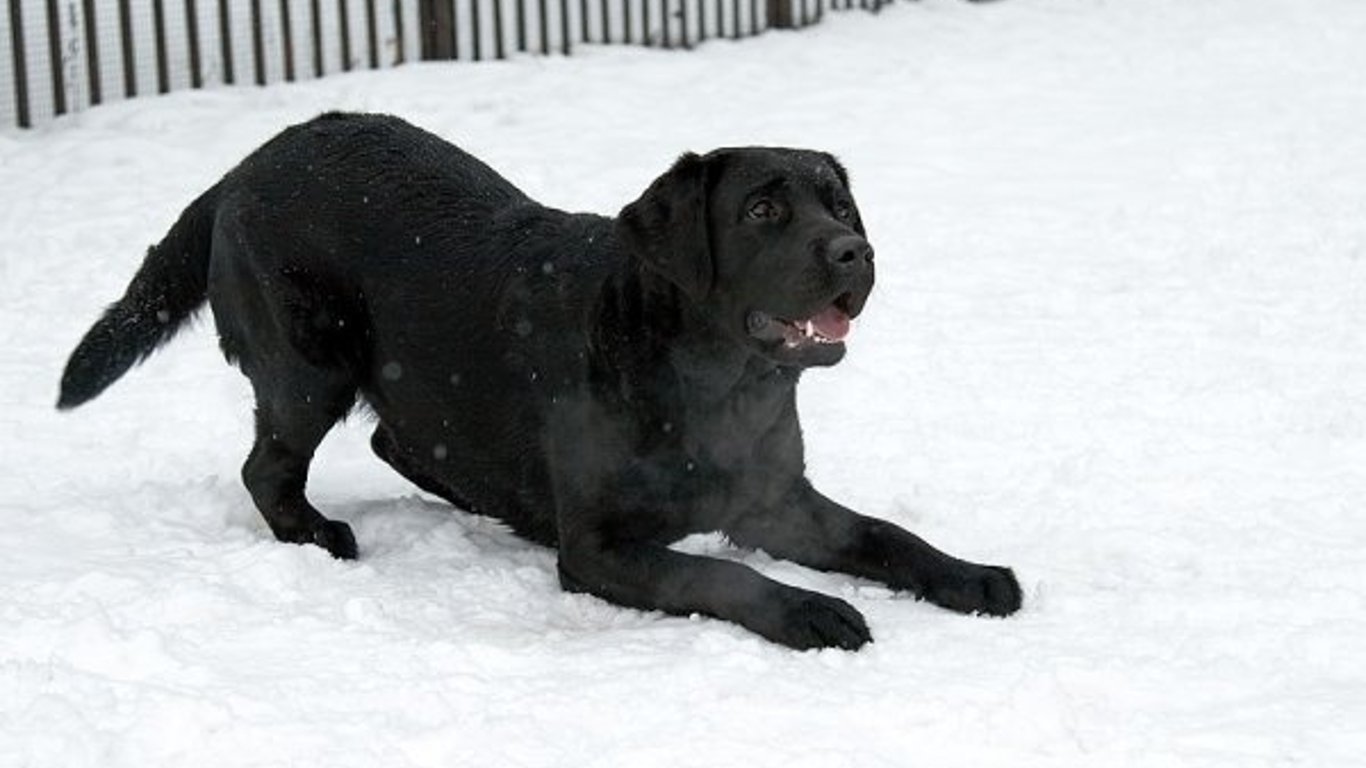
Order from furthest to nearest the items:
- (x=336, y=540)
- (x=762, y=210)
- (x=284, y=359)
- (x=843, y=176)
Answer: (x=284, y=359), (x=336, y=540), (x=843, y=176), (x=762, y=210)

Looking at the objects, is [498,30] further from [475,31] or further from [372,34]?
[372,34]

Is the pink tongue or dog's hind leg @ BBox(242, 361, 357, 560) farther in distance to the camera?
dog's hind leg @ BBox(242, 361, 357, 560)

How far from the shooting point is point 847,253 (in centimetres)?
421

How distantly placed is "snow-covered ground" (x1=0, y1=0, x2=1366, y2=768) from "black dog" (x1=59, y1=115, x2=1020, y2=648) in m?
0.14

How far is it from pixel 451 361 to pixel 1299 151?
627cm

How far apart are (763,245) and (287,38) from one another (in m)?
7.20

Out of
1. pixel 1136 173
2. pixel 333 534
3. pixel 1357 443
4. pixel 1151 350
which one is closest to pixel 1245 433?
pixel 1357 443

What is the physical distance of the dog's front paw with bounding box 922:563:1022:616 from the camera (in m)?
4.44

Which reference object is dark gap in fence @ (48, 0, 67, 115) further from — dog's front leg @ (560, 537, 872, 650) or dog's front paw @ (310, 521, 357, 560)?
dog's front leg @ (560, 537, 872, 650)

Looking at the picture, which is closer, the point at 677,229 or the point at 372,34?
the point at 677,229

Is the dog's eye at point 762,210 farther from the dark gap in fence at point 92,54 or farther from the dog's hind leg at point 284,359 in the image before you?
the dark gap in fence at point 92,54

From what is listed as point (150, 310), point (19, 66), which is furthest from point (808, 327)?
point (19, 66)

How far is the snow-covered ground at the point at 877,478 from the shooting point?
11.8ft

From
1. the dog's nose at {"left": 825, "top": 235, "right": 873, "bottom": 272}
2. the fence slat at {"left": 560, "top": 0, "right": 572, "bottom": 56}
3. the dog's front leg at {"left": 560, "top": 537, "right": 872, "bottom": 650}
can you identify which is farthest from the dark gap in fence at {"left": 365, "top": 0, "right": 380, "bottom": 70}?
the dog's nose at {"left": 825, "top": 235, "right": 873, "bottom": 272}
